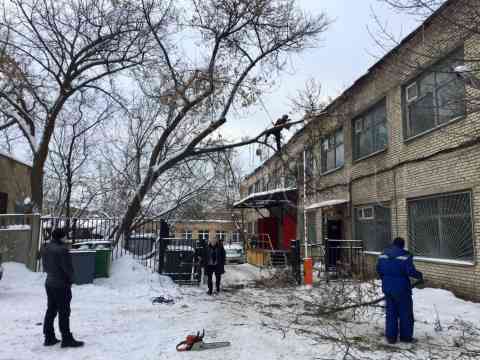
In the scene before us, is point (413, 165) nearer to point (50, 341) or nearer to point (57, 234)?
point (57, 234)

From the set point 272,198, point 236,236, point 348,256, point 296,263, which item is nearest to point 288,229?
point 272,198

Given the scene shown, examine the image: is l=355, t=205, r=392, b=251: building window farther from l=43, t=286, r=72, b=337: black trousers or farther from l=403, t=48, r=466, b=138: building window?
l=43, t=286, r=72, b=337: black trousers

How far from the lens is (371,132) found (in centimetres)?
1420

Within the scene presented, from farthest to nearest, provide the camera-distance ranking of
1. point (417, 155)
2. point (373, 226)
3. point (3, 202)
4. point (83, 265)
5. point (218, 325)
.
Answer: point (3, 202) < point (373, 226) < point (417, 155) < point (83, 265) < point (218, 325)

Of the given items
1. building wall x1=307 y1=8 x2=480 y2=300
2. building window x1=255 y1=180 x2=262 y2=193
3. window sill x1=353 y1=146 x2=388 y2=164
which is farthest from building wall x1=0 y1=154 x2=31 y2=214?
building window x1=255 y1=180 x2=262 y2=193

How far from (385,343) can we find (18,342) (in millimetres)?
5178

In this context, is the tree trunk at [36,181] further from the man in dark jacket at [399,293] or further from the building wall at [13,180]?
the man in dark jacket at [399,293]

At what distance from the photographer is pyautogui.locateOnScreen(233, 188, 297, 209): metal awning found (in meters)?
19.3

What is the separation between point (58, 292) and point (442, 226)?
8867mm

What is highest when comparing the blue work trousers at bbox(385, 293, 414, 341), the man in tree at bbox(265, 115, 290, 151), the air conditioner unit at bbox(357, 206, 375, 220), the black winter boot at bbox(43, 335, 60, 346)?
the man in tree at bbox(265, 115, 290, 151)

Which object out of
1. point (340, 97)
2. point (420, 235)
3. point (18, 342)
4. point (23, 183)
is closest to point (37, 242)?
point (18, 342)

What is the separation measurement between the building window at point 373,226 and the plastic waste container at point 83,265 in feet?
28.7

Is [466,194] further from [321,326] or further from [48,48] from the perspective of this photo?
[48,48]

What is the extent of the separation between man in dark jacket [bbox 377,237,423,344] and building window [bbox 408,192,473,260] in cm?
418
